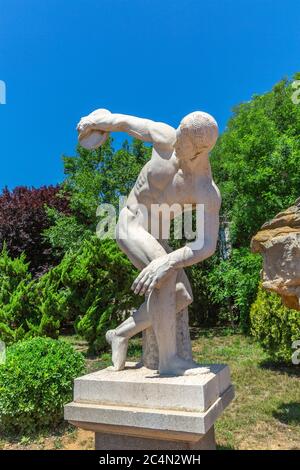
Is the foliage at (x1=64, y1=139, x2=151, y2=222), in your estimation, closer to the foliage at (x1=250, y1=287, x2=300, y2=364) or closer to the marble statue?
the foliage at (x1=250, y1=287, x2=300, y2=364)

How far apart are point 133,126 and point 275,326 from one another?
183 inches

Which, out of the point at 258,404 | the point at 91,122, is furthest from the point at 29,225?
the point at 91,122

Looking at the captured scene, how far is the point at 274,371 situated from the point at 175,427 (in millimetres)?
4503

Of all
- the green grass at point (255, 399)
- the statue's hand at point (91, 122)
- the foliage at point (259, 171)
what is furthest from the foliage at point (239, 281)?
the statue's hand at point (91, 122)

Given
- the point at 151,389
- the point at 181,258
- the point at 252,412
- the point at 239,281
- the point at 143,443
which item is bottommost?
the point at 252,412

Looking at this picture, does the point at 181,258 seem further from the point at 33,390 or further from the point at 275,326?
the point at 275,326

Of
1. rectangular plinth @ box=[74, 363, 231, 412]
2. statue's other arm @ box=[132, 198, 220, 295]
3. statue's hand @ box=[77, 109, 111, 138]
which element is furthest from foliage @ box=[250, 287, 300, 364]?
statue's hand @ box=[77, 109, 111, 138]

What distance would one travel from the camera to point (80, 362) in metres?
4.50

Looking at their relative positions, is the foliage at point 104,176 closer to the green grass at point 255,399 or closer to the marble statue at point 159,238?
the green grass at point 255,399

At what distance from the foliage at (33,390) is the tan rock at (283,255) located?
2.56 meters

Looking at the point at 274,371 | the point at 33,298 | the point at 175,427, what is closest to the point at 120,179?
the point at 33,298

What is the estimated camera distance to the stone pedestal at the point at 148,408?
2129 mm

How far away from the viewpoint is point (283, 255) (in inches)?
169

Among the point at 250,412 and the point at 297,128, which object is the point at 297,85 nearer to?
the point at 297,128
